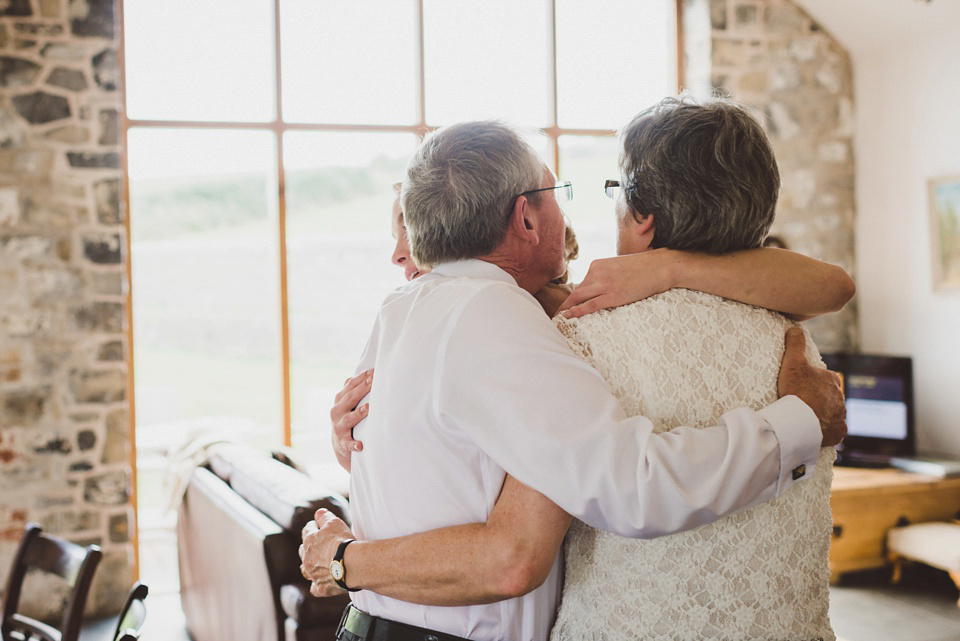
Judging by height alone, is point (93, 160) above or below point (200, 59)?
below

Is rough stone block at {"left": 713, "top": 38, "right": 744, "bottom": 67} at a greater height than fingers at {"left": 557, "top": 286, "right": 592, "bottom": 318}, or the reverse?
rough stone block at {"left": 713, "top": 38, "right": 744, "bottom": 67}

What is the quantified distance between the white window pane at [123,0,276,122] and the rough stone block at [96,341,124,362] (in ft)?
4.54

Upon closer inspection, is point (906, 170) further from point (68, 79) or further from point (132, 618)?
point (132, 618)

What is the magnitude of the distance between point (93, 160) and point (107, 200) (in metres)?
0.23

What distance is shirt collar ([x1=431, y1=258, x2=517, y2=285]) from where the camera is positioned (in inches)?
53.9

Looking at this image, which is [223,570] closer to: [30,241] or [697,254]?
[30,241]

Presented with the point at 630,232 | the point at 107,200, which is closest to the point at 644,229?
the point at 630,232

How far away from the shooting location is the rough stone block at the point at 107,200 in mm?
4680

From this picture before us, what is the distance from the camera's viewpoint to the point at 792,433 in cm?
118

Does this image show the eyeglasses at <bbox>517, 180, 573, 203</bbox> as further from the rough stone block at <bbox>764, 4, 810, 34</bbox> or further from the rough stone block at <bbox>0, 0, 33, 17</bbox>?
the rough stone block at <bbox>764, 4, 810, 34</bbox>

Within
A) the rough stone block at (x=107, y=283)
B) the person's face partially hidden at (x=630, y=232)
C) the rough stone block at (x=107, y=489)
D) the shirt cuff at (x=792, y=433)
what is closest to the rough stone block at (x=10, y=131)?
the rough stone block at (x=107, y=283)

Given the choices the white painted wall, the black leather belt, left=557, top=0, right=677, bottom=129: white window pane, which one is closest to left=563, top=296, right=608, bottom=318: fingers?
the black leather belt

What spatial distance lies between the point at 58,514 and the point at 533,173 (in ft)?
13.8

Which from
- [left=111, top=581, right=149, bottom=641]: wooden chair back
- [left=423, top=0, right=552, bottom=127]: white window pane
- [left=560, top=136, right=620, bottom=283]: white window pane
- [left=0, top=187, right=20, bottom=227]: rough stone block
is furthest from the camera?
[left=560, top=136, right=620, bottom=283]: white window pane
